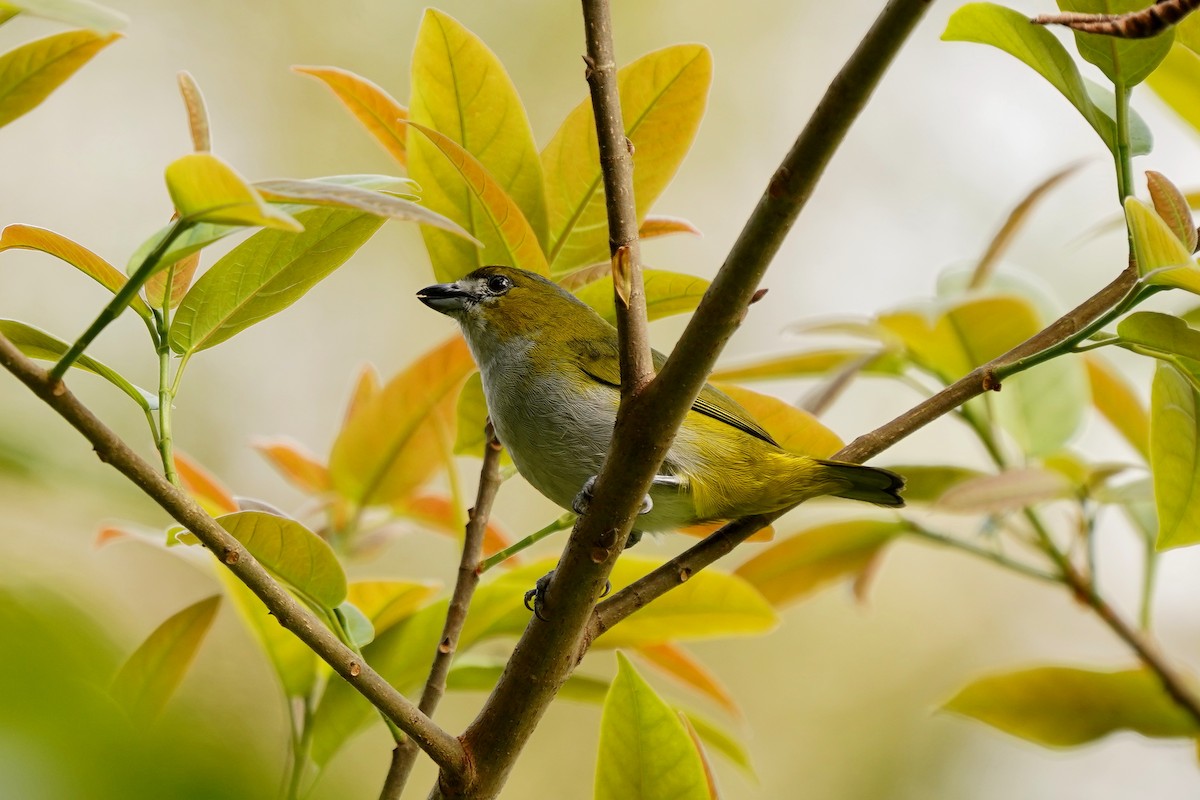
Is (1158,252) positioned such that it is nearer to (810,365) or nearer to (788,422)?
(788,422)

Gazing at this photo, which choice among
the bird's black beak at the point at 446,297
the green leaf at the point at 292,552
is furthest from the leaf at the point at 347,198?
the bird's black beak at the point at 446,297

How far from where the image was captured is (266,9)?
7.27 meters

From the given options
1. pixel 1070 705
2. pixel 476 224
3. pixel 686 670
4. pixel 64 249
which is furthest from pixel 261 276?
pixel 1070 705

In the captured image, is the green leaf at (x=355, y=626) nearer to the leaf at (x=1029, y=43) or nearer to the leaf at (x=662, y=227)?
the leaf at (x=662, y=227)

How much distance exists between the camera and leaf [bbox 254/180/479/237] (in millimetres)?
860

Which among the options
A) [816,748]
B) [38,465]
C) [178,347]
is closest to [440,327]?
[816,748]

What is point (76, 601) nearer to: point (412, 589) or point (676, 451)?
point (412, 589)

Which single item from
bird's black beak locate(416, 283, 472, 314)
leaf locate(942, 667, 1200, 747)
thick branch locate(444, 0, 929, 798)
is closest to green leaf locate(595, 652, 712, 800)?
thick branch locate(444, 0, 929, 798)

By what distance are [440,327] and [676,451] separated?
5287mm

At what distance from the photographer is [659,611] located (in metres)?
1.79

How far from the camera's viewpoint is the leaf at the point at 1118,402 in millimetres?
2303

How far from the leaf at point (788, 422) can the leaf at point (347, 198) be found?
0.98m

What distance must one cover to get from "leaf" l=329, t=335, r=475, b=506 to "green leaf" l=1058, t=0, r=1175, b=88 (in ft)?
3.88

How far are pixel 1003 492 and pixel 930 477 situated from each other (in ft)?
1.02
